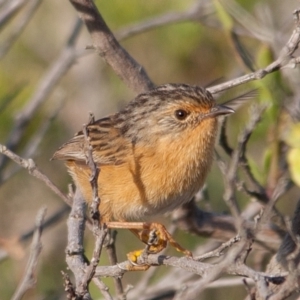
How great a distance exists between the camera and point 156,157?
5.34 m

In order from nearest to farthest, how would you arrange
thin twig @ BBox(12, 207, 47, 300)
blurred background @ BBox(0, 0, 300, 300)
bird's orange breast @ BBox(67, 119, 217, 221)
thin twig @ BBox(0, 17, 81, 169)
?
thin twig @ BBox(12, 207, 47, 300), bird's orange breast @ BBox(67, 119, 217, 221), thin twig @ BBox(0, 17, 81, 169), blurred background @ BBox(0, 0, 300, 300)

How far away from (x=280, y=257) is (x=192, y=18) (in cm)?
331

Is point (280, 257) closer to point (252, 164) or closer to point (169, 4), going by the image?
point (252, 164)

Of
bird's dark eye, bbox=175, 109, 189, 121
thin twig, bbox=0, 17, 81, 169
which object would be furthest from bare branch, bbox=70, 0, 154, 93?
thin twig, bbox=0, 17, 81, 169

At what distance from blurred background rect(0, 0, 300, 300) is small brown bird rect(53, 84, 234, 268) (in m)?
1.00

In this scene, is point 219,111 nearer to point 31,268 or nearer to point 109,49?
point 109,49

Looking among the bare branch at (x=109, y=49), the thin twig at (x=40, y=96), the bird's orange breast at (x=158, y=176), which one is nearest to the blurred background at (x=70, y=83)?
the thin twig at (x=40, y=96)

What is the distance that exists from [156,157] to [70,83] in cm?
489

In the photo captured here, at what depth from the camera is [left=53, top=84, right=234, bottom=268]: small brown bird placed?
17.2ft

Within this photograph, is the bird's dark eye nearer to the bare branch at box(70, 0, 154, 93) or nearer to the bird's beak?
the bird's beak

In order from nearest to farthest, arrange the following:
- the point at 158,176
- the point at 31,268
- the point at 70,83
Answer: the point at 31,268 → the point at 158,176 → the point at 70,83

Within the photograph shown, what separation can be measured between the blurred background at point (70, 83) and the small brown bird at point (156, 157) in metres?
1.00

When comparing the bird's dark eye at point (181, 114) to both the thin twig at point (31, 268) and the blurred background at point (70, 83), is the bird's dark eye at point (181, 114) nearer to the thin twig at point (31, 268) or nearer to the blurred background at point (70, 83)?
the blurred background at point (70, 83)

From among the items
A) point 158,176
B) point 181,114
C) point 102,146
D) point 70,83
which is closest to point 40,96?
point 102,146
